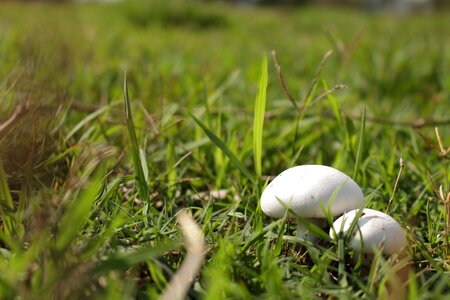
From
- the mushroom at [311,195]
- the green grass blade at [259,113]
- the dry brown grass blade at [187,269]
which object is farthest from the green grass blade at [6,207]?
the green grass blade at [259,113]

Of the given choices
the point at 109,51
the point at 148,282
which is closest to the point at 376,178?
the point at 148,282

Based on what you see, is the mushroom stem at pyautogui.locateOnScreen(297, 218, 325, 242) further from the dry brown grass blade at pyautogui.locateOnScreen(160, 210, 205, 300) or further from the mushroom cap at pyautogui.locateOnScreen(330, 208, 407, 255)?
the dry brown grass blade at pyautogui.locateOnScreen(160, 210, 205, 300)

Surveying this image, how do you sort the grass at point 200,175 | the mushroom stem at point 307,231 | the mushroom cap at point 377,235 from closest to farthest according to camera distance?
the grass at point 200,175
the mushroom cap at point 377,235
the mushroom stem at point 307,231

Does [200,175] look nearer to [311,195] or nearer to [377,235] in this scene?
[311,195]

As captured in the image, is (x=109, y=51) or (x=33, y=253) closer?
(x=33, y=253)

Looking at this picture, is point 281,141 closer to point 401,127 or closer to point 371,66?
point 401,127

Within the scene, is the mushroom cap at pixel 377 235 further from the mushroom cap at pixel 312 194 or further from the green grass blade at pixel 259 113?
the green grass blade at pixel 259 113

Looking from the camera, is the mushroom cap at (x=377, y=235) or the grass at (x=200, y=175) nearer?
the grass at (x=200, y=175)
